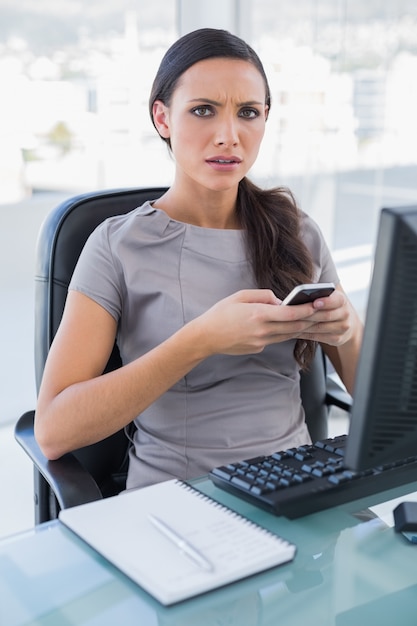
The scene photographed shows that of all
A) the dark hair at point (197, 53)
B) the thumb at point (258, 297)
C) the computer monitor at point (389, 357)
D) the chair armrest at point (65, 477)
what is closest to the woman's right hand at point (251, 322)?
the thumb at point (258, 297)

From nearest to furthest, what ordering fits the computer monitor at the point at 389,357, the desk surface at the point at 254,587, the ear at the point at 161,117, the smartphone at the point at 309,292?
the computer monitor at the point at 389,357, the desk surface at the point at 254,587, the smartphone at the point at 309,292, the ear at the point at 161,117

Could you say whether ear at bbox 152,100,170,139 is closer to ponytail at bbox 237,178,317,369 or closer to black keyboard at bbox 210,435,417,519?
ponytail at bbox 237,178,317,369

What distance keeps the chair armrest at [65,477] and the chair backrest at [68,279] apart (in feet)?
0.49

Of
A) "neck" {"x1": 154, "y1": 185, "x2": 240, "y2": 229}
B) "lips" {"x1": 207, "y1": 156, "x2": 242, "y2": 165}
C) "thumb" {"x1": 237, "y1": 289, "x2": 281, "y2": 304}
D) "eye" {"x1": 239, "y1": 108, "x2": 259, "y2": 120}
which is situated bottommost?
"thumb" {"x1": 237, "y1": 289, "x2": 281, "y2": 304}

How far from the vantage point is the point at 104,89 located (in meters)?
3.23

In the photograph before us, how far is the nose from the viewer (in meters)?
1.39

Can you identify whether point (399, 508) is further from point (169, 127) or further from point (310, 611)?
point (169, 127)

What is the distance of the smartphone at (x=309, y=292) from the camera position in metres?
1.07

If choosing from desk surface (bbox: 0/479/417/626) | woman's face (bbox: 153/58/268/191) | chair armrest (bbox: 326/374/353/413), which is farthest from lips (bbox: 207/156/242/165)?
desk surface (bbox: 0/479/417/626)

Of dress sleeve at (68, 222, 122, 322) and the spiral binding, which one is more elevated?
dress sleeve at (68, 222, 122, 322)

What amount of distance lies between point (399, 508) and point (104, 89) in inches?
101

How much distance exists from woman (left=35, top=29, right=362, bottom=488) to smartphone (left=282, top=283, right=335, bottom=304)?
0.15m

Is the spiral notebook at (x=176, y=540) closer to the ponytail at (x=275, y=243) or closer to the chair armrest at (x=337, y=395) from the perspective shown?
the ponytail at (x=275, y=243)

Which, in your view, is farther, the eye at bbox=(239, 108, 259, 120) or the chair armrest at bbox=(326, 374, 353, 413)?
the chair armrest at bbox=(326, 374, 353, 413)
